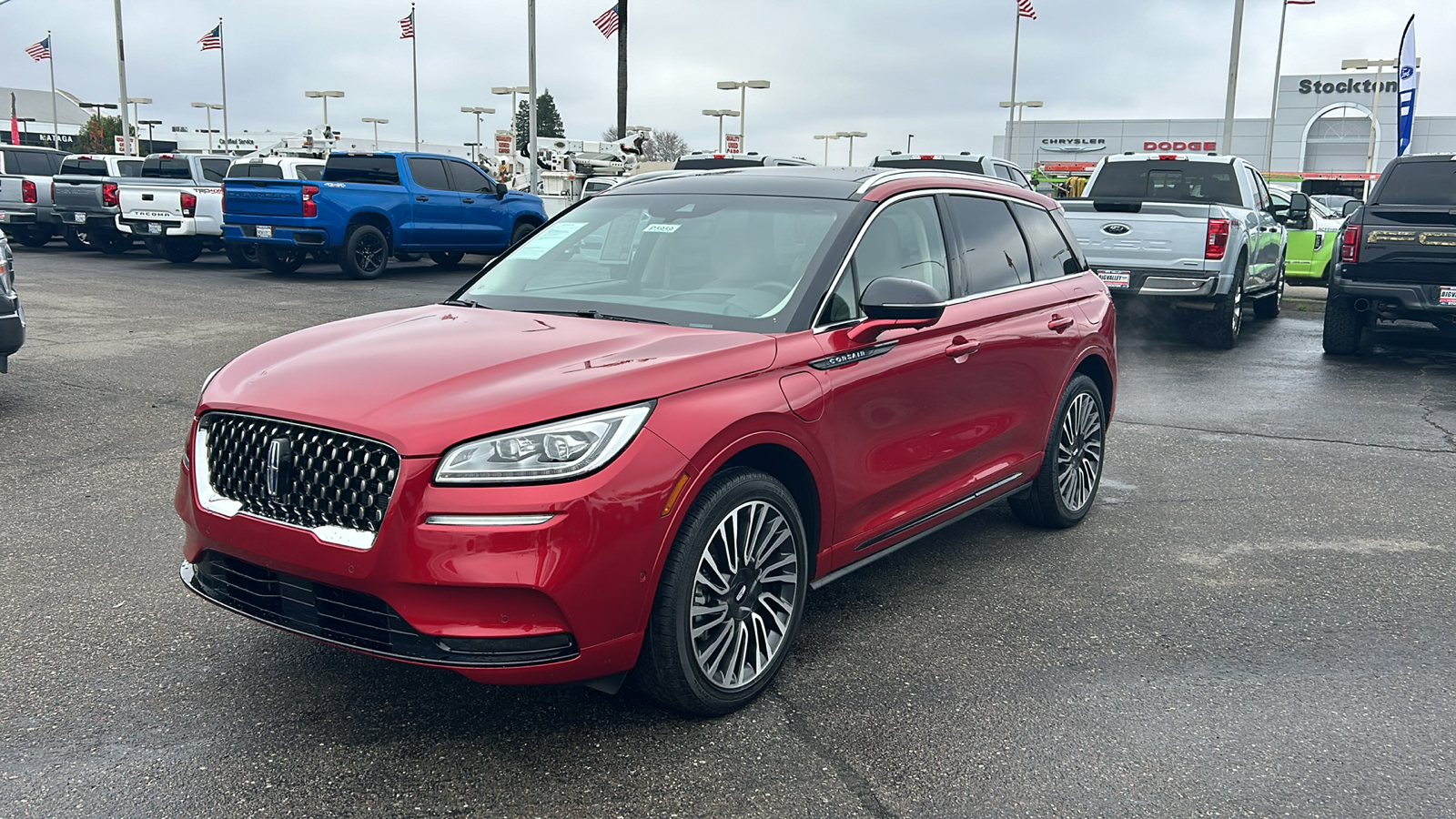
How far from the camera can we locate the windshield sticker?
16.2ft

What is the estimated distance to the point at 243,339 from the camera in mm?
11867

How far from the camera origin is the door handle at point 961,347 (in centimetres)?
464

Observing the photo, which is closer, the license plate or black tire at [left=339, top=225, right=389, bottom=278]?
the license plate

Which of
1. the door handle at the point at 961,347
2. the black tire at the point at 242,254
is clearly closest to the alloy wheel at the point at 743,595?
the door handle at the point at 961,347

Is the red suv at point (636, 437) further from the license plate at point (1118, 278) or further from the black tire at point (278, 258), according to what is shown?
the black tire at point (278, 258)

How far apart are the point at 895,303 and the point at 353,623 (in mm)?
1989

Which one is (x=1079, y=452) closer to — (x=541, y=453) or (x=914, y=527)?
A: (x=914, y=527)

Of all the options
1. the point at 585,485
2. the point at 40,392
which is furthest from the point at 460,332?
the point at 40,392

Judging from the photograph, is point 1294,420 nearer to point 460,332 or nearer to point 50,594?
point 460,332

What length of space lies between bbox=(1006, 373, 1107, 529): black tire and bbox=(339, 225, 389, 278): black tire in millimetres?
14653

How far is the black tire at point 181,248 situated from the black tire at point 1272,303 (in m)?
17.0

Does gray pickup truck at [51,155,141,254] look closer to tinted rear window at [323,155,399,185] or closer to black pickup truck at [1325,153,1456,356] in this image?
tinted rear window at [323,155,399,185]

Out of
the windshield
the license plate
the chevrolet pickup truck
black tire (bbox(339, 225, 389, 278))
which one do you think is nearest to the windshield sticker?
the windshield

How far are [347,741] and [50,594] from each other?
6.27 feet
